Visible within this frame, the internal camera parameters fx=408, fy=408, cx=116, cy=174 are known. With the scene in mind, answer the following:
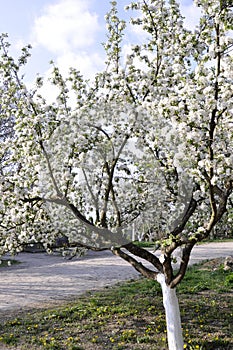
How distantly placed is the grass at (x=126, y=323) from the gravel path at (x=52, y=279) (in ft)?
3.75

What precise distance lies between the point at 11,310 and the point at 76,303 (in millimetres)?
1407

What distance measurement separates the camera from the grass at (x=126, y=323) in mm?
6051

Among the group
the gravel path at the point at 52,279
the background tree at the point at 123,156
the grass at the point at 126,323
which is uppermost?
the background tree at the point at 123,156

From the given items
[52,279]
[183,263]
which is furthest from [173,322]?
[52,279]

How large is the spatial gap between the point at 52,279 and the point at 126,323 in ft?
22.3

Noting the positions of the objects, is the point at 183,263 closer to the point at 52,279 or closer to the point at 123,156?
the point at 123,156

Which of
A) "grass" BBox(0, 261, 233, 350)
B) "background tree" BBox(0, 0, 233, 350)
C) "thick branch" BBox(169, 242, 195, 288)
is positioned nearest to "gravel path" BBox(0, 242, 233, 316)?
"grass" BBox(0, 261, 233, 350)

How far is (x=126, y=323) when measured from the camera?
692 centimetres

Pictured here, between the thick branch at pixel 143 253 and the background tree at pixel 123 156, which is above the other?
the background tree at pixel 123 156

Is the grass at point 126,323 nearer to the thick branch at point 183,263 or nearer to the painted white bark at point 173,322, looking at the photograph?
the painted white bark at point 173,322

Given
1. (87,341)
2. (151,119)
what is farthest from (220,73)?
(87,341)

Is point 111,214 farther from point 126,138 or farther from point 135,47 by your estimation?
point 135,47

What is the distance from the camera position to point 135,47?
5445mm

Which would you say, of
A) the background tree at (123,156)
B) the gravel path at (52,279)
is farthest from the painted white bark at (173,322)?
the gravel path at (52,279)
